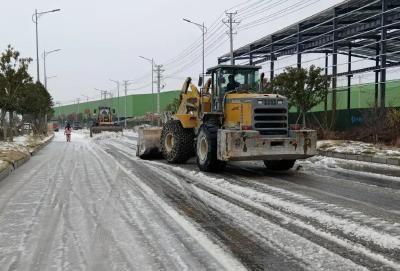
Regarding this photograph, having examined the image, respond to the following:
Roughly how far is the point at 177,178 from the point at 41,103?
1328 inches

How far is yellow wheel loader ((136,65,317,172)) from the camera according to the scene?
42.0 feet

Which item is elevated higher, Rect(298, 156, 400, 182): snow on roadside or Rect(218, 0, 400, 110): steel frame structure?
Rect(218, 0, 400, 110): steel frame structure

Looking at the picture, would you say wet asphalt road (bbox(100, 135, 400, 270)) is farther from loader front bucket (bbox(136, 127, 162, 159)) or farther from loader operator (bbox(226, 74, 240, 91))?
loader front bucket (bbox(136, 127, 162, 159))

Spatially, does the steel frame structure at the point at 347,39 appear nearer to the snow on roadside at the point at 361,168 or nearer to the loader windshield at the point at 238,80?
the snow on roadside at the point at 361,168

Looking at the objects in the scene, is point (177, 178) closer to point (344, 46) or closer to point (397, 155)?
point (397, 155)

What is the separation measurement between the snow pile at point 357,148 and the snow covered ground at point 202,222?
4673 mm

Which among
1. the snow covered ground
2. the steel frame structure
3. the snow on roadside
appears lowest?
the snow covered ground

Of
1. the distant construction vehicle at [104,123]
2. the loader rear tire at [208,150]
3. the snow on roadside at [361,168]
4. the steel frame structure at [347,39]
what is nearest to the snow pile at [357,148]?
the snow on roadside at [361,168]

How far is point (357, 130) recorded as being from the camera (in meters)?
23.8

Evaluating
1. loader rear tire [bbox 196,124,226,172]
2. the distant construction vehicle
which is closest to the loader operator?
loader rear tire [bbox 196,124,226,172]

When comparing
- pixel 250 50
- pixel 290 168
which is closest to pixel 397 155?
pixel 290 168

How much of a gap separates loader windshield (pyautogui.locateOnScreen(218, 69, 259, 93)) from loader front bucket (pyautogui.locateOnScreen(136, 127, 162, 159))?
5.45 metres

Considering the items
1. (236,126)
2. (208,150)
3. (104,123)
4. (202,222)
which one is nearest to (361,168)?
(236,126)

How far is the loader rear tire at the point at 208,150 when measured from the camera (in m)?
13.6
